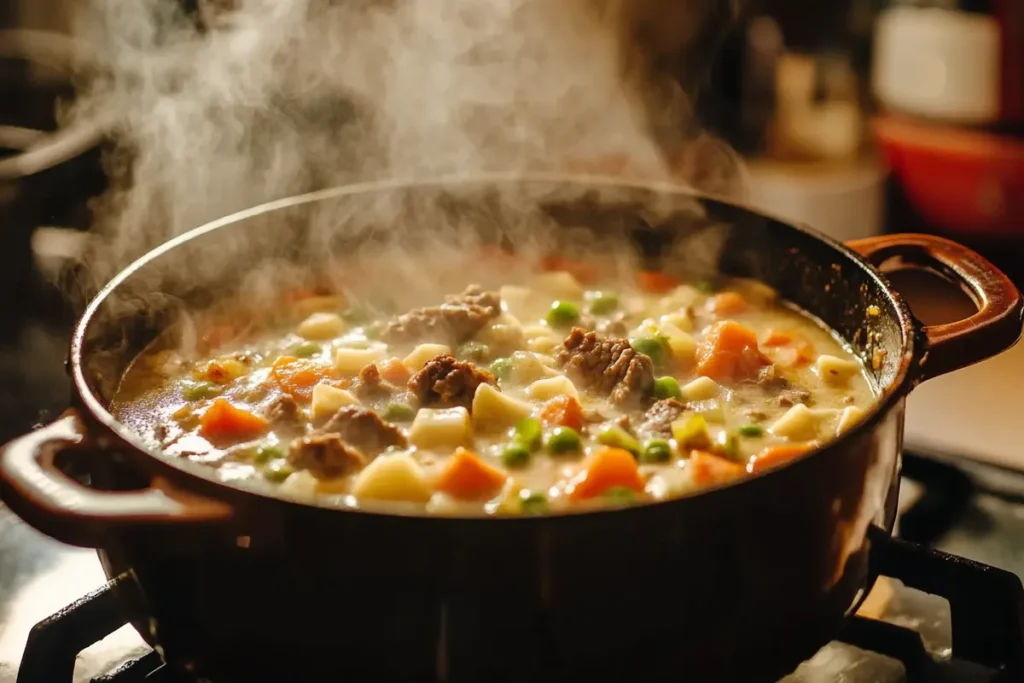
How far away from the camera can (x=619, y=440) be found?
5.50 ft

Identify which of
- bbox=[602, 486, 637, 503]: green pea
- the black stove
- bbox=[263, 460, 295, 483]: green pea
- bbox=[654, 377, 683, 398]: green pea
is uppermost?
bbox=[263, 460, 295, 483]: green pea

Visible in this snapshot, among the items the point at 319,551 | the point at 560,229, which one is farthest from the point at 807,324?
the point at 319,551

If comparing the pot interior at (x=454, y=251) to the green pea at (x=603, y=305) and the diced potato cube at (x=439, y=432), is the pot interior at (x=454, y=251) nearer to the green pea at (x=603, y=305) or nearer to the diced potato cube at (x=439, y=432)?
the green pea at (x=603, y=305)

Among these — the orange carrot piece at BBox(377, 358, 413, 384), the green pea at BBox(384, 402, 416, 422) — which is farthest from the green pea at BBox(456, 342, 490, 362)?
the green pea at BBox(384, 402, 416, 422)

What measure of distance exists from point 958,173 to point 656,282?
1.54 m

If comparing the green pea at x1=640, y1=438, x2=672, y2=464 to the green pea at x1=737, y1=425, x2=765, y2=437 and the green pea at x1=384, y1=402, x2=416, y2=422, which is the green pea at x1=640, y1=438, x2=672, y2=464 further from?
the green pea at x1=384, y1=402, x2=416, y2=422

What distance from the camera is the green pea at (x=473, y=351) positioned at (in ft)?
6.66

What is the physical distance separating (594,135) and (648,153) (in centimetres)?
25

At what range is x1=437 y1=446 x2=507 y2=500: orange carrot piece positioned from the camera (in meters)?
1.52

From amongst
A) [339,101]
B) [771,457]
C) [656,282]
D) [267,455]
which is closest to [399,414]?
[267,455]

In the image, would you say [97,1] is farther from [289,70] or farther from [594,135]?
[594,135]

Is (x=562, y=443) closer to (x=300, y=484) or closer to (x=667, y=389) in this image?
(x=667, y=389)

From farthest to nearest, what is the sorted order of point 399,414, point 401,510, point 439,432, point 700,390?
1. point 700,390
2. point 399,414
3. point 439,432
4. point 401,510

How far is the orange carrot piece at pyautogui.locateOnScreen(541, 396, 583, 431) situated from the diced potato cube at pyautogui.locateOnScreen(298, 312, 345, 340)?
1.96 ft
